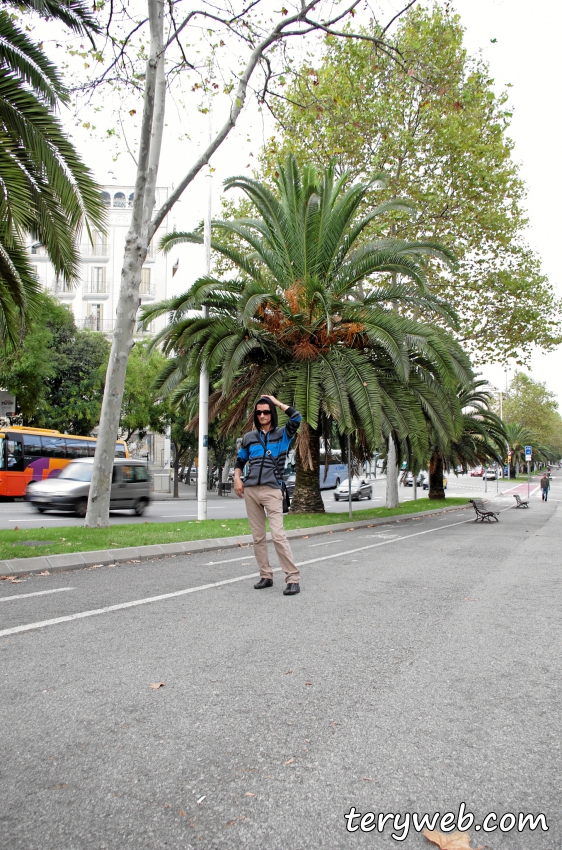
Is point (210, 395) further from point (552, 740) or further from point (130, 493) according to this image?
point (552, 740)

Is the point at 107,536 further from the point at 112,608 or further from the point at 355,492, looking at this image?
the point at 355,492

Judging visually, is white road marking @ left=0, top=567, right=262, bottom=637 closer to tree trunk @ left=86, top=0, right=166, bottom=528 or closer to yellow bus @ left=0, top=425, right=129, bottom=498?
tree trunk @ left=86, top=0, right=166, bottom=528

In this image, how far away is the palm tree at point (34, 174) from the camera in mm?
9320

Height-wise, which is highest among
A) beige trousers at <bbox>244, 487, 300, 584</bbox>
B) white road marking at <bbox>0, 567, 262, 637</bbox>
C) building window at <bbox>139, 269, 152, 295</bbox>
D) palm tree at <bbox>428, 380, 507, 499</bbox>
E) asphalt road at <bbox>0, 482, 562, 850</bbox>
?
building window at <bbox>139, 269, 152, 295</bbox>

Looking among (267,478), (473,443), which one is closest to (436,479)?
(473,443)

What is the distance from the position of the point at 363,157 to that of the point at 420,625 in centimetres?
2224

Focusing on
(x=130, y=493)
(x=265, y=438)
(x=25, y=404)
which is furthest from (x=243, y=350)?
(x=25, y=404)

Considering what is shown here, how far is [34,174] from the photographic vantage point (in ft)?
33.0

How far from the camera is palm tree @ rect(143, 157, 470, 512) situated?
15.8 metres

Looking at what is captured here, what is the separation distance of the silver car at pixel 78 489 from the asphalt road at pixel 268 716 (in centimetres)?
1261

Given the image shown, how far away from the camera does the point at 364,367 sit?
16188mm

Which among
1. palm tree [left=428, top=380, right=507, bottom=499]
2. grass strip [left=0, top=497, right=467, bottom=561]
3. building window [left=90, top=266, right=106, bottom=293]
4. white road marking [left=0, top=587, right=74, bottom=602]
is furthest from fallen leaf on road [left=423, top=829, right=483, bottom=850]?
building window [left=90, top=266, right=106, bottom=293]

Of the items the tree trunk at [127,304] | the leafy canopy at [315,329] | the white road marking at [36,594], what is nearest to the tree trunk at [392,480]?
the leafy canopy at [315,329]

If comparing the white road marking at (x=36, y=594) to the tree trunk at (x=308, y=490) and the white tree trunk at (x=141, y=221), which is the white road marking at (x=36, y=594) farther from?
the tree trunk at (x=308, y=490)
